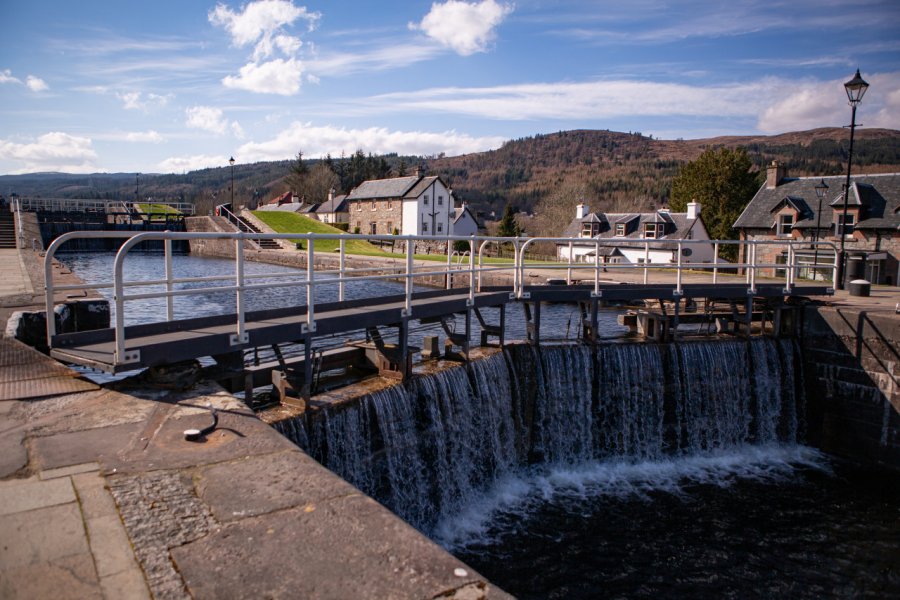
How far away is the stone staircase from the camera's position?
3198 centimetres

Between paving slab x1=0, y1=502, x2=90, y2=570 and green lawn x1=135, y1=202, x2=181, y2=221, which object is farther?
green lawn x1=135, y1=202, x2=181, y2=221

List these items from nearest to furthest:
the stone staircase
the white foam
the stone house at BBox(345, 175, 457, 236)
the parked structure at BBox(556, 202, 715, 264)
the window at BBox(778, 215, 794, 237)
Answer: the white foam → the stone staircase → the window at BBox(778, 215, 794, 237) → the parked structure at BBox(556, 202, 715, 264) → the stone house at BBox(345, 175, 457, 236)

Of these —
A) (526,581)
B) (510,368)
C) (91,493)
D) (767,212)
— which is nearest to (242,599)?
(91,493)

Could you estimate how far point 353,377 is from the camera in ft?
33.3

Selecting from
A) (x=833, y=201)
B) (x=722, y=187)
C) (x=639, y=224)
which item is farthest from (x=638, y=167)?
(x=833, y=201)

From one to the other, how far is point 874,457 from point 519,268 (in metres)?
9.31

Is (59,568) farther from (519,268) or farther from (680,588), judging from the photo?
(519,268)

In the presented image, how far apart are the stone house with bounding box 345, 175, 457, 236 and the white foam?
168ft

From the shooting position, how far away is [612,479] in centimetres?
1205

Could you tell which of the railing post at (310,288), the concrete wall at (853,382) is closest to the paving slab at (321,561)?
the railing post at (310,288)

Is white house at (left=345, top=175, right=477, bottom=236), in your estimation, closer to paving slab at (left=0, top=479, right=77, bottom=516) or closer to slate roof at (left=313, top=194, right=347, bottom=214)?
slate roof at (left=313, top=194, right=347, bottom=214)

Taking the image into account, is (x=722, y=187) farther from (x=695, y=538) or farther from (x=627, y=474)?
(x=695, y=538)

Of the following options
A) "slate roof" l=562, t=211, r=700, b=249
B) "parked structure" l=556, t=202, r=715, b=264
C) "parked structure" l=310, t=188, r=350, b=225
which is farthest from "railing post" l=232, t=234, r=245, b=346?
"parked structure" l=310, t=188, r=350, b=225

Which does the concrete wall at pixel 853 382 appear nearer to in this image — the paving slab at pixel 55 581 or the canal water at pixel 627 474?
the canal water at pixel 627 474
